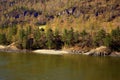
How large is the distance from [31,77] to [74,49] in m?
83.4

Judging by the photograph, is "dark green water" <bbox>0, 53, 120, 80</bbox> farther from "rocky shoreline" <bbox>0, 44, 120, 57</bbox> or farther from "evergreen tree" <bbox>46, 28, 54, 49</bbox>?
"evergreen tree" <bbox>46, 28, 54, 49</bbox>

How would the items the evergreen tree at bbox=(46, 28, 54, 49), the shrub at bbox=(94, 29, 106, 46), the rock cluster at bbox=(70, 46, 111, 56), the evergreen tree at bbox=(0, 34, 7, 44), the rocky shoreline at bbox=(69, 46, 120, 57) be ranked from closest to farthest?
the rocky shoreline at bbox=(69, 46, 120, 57) → the rock cluster at bbox=(70, 46, 111, 56) → the shrub at bbox=(94, 29, 106, 46) → the evergreen tree at bbox=(46, 28, 54, 49) → the evergreen tree at bbox=(0, 34, 7, 44)

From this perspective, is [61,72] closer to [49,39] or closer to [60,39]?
[49,39]

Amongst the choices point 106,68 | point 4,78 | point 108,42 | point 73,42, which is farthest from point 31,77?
point 73,42

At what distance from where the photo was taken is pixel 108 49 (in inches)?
6250

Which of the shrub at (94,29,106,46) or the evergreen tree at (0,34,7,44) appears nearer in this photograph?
the shrub at (94,29,106,46)

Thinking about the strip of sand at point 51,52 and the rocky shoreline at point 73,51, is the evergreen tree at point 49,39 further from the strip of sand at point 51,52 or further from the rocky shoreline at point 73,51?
the strip of sand at point 51,52

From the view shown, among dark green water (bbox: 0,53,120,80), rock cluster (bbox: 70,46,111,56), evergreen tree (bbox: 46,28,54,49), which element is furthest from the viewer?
evergreen tree (bbox: 46,28,54,49)

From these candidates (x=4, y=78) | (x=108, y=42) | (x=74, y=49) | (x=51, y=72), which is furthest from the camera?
(x=74, y=49)

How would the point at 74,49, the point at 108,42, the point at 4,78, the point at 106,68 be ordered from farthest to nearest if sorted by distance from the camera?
the point at 74,49
the point at 108,42
the point at 106,68
the point at 4,78

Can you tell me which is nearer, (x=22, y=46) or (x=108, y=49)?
(x=108, y=49)

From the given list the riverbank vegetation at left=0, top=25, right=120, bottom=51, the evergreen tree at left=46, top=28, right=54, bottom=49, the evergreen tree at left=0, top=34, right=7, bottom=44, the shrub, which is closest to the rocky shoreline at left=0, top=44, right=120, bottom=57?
the evergreen tree at left=0, top=34, right=7, bottom=44

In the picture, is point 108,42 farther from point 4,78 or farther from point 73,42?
point 4,78

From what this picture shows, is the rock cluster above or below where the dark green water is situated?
above
